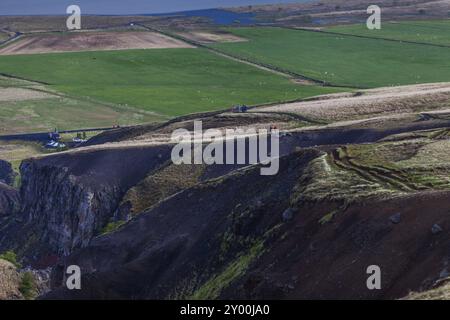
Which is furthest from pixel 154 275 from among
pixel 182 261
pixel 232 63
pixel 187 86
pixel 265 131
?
pixel 232 63

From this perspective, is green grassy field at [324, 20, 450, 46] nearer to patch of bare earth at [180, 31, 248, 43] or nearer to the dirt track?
patch of bare earth at [180, 31, 248, 43]

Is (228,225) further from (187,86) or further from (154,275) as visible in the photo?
(187,86)

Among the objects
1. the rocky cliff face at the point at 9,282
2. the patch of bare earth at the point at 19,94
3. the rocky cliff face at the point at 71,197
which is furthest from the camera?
the patch of bare earth at the point at 19,94

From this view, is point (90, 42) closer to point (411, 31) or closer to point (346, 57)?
point (346, 57)

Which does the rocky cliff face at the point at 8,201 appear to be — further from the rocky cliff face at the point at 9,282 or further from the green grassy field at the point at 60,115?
the green grassy field at the point at 60,115

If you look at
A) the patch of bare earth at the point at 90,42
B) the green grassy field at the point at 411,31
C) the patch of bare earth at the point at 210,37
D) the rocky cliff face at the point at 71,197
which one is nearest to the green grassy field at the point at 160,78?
the patch of bare earth at the point at 90,42

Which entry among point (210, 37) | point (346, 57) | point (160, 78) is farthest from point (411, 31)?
point (160, 78)

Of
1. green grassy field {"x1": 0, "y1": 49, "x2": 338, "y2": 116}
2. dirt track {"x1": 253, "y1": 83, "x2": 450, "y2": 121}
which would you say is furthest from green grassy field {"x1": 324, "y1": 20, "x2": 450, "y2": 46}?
dirt track {"x1": 253, "y1": 83, "x2": 450, "y2": 121}
